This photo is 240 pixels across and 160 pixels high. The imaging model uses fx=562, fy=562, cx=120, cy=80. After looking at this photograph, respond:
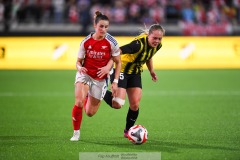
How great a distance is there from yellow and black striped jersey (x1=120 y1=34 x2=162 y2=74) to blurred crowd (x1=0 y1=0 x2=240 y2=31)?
49.5 feet

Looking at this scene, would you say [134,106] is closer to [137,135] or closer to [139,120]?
[137,135]

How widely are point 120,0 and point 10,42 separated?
7821mm

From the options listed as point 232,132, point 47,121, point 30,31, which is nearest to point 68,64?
point 30,31

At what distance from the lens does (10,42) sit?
19.0 meters

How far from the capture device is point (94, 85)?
28.0 feet

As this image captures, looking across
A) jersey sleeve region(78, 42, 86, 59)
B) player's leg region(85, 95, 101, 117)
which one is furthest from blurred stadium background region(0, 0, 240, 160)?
jersey sleeve region(78, 42, 86, 59)

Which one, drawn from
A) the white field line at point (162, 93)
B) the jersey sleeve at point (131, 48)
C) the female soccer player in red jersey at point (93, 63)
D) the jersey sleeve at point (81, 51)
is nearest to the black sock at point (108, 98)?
the female soccer player in red jersey at point (93, 63)

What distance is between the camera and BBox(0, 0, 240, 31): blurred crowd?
24.4 m

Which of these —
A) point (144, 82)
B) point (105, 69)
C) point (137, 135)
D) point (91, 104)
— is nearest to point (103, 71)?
point (105, 69)

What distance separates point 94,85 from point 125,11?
17.0 meters

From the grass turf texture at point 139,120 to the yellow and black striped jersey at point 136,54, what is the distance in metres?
1.10

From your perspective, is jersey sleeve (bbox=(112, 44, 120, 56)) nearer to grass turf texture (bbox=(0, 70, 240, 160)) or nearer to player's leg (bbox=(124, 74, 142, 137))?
player's leg (bbox=(124, 74, 142, 137))

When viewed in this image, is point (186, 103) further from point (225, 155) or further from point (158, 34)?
point (225, 155)

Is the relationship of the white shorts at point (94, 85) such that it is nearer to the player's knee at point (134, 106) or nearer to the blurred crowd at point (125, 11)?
the player's knee at point (134, 106)
